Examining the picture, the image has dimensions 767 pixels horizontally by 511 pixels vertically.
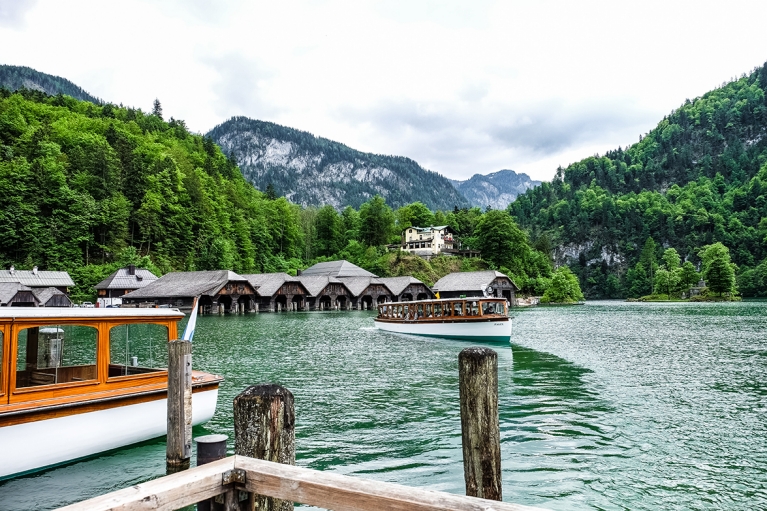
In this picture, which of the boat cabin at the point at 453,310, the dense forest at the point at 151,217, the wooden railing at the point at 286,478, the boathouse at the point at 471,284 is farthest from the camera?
the boathouse at the point at 471,284

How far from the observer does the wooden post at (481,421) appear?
191 inches

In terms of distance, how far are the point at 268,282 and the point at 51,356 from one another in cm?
7006

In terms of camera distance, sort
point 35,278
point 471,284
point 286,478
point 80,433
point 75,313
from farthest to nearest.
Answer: point 471,284 → point 35,278 → point 75,313 → point 80,433 → point 286,478

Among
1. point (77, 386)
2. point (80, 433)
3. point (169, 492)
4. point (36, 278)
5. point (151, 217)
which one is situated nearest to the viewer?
point (169, 492)

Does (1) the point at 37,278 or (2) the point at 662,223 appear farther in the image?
(2) the point at 662,223

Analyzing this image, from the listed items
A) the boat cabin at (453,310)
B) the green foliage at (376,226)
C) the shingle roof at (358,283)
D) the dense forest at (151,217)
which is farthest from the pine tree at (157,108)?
the boat cabin at (453,310)

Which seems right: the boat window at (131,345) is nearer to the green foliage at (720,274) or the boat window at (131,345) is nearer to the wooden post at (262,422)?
the wooden post at (262,422)

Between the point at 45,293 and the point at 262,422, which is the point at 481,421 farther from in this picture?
the point at 45,293

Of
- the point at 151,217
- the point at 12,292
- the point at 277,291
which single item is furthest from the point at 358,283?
the point at 12,292

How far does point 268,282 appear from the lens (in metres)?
79.1

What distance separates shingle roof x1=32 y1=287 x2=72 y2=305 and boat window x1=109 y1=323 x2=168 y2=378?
57.5 m

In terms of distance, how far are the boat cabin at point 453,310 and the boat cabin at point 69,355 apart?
901 inches

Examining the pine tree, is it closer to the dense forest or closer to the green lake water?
the dense forest

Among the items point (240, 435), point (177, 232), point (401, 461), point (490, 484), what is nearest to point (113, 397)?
point (401, 461)
